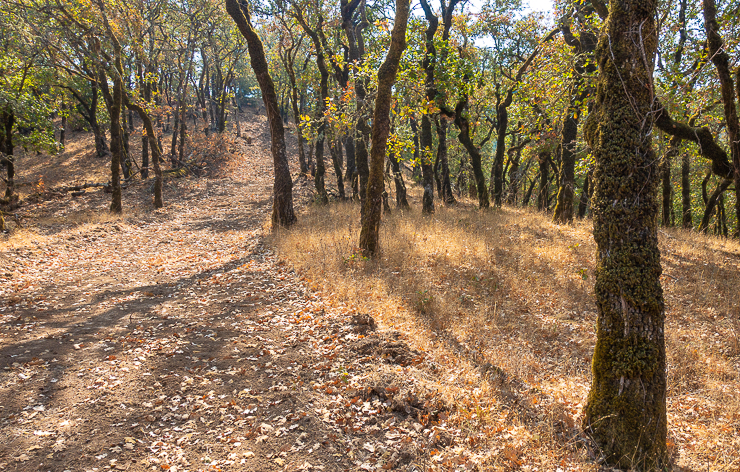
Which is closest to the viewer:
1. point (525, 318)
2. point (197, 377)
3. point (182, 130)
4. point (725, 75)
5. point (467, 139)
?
point (197, 377)

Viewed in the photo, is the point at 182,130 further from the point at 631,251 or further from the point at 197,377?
the point at 631,251

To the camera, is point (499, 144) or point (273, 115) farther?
point (499, 144)

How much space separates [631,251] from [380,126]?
6606 millimetres

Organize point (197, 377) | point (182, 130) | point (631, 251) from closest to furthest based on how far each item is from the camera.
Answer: point (631, 251) → point (197, 377) → point (182, 130)

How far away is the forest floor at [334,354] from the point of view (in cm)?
402

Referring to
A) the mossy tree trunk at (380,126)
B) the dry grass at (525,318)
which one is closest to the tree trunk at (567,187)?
the dry grass at (525,318)

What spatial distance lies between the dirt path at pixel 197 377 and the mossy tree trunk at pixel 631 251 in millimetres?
1683

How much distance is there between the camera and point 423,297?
751 centimetres

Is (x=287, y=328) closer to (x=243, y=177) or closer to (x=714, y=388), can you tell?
(x=714, y=388)

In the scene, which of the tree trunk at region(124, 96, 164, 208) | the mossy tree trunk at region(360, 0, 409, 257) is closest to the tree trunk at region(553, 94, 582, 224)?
the mossy tree trunk at region(360, 0, 409, 257)

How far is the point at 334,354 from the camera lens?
5.81 meters

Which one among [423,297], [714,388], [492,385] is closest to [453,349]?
[492,385]

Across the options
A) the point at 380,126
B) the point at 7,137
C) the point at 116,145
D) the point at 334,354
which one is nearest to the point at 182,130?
the point at 7,137

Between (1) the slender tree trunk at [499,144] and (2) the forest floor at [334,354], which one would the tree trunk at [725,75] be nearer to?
(2) the forest floor at [334,354]
